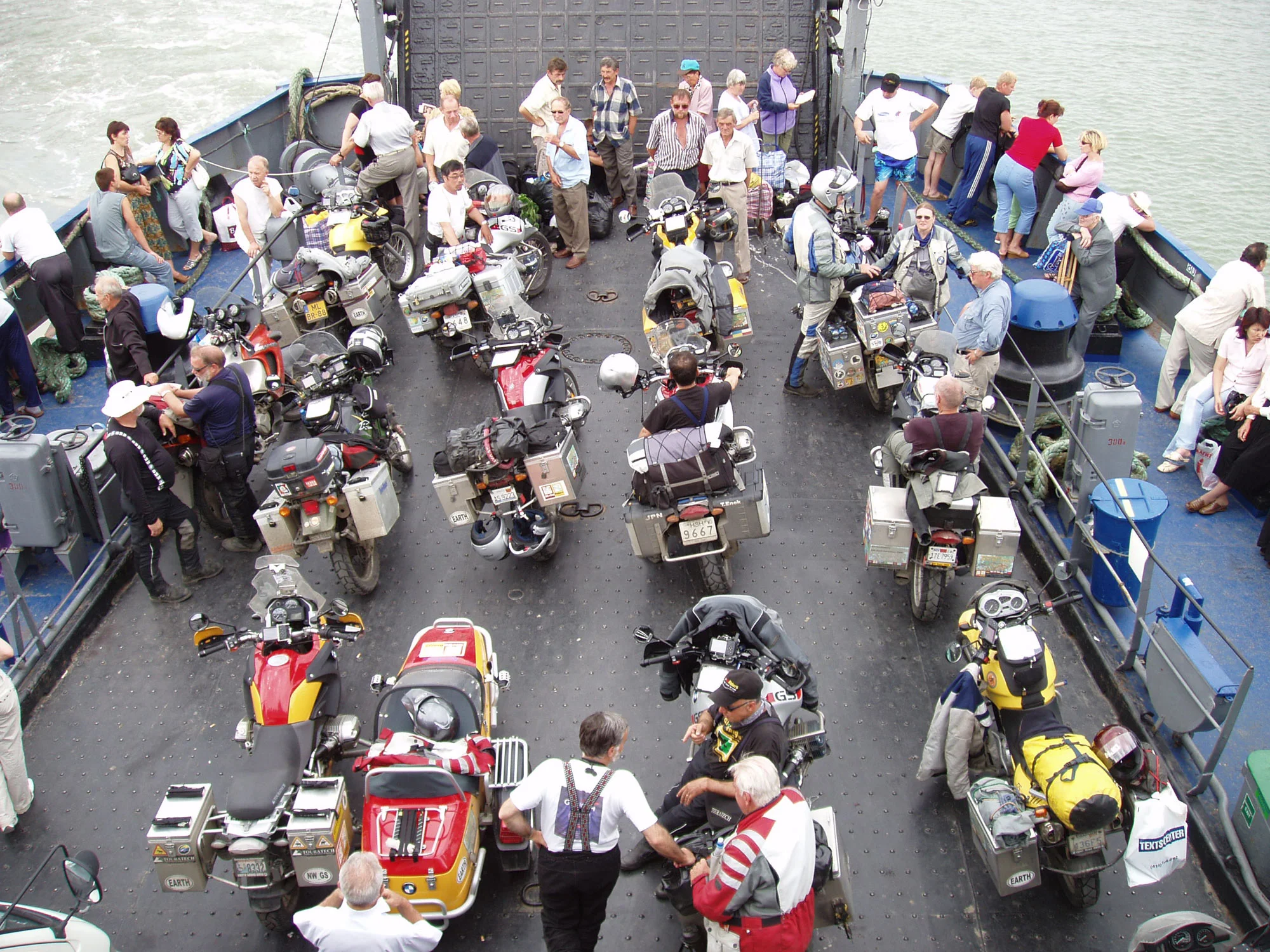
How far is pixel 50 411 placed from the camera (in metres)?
10.8

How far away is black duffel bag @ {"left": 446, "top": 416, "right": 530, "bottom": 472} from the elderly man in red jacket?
349cm

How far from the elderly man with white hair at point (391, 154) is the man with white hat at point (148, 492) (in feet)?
15.2

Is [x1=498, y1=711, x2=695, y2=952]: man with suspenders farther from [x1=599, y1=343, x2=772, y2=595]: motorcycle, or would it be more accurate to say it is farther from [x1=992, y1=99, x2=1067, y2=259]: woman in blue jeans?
[x1=992, y1=99, x2=1067, y2=259]: woman in blue jeans

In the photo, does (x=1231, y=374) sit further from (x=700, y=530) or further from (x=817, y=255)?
(x=700, y=530)

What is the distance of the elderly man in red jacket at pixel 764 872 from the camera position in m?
4.21

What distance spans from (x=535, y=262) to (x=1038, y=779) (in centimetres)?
743

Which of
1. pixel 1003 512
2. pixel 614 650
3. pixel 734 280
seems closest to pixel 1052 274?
pixel 734 280

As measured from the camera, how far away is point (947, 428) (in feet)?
22.7

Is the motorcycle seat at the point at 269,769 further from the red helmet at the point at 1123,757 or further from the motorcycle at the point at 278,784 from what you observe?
the red helmet at the point at 1123,757

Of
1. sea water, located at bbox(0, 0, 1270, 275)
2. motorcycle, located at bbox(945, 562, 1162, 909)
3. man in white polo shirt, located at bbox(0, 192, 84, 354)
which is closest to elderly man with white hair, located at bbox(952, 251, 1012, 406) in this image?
motorcycle, located at bbox(945, 562, 1162, 909)

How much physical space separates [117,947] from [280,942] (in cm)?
89

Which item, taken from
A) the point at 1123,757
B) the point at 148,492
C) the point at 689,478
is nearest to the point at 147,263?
the point at 148,492

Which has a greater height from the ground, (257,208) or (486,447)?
(257,208)

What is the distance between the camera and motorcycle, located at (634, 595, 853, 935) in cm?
538
